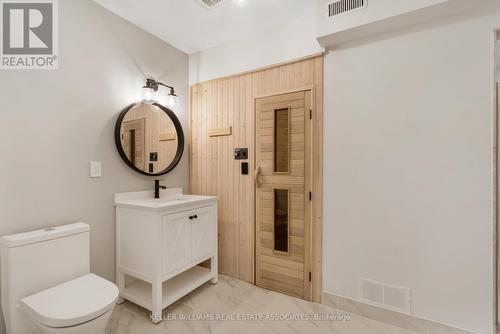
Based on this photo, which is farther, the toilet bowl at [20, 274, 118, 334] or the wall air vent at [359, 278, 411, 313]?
the wall air vent at [359, 278, 411, 313]

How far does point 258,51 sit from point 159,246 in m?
2.01

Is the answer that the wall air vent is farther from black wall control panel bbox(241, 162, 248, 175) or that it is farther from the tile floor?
Answer: black wall control panel bbox(241, 162, 248, 175)

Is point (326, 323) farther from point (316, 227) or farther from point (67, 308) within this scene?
point (67, 308)

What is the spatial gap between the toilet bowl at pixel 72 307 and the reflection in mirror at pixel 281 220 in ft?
4.48

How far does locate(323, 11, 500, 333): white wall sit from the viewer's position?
157 cm

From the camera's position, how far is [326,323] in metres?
1.84

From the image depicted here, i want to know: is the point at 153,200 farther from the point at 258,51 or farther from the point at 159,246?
the point at 258,51

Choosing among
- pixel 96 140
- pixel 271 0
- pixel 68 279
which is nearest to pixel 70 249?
pixel 68 279

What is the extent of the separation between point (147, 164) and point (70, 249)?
3.09 feet

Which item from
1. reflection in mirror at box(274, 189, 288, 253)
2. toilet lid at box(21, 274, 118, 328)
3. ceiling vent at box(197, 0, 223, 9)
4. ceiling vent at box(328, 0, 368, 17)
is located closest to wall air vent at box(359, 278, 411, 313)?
reflection in mirror at box(274, 189, 288, 253)

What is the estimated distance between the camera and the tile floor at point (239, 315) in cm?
176

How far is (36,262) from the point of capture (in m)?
1.49

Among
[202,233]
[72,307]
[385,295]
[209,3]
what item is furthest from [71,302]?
[209,3]

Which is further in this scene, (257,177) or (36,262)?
(257,177)
